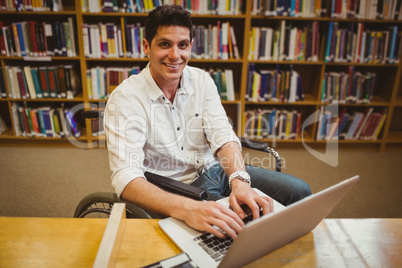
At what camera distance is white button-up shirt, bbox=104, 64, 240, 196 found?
1.22 metres

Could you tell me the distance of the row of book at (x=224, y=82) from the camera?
2826 mm

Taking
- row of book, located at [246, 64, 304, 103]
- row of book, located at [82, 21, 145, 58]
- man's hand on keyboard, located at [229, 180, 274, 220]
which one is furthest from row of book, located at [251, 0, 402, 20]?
man's hand on keyboard, located at [229, 180, 274, 220]

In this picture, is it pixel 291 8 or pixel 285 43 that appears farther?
pixel 285 43

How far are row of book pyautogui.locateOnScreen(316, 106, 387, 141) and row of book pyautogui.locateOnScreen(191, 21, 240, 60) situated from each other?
1.05m

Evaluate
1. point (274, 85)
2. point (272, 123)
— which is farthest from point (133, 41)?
point (272, 123)

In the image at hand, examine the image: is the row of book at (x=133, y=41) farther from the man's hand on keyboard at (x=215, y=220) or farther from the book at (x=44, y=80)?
the man's hand on keyboard at (x=215, y=220)

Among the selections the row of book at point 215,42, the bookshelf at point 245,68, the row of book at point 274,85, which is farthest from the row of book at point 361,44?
the row of book at point 215,42

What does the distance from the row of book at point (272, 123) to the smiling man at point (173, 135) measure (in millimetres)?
1509

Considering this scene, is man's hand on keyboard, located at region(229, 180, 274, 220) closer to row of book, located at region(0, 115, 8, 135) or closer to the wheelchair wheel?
the wheelchair wheel

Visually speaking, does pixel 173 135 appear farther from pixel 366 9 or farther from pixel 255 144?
pixel 366 9

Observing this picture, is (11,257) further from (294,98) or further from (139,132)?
(294,98)

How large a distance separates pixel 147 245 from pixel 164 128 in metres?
0.66

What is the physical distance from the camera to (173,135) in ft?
4.77

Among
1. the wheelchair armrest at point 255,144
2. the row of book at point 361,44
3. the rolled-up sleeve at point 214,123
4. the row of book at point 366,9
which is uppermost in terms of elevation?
the row of book at point 366,9
